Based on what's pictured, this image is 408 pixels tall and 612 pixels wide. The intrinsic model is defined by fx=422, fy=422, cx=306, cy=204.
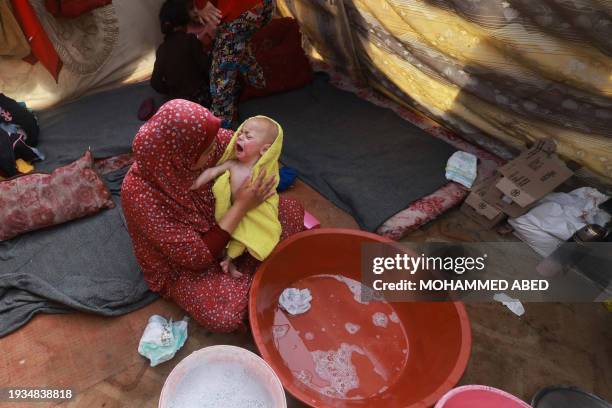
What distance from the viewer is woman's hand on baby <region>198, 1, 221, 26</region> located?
8.69ft

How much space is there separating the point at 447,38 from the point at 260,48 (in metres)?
1.38

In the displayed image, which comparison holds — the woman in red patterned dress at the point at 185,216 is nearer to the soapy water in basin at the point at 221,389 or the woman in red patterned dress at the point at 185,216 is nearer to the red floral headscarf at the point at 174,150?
the red floral headscarf at the point at 174,150

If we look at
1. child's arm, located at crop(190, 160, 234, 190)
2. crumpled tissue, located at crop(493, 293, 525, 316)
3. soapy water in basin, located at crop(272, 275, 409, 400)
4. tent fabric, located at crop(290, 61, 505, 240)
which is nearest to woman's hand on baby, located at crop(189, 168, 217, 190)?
child's arm, located at crop(190, 160, 234, 190)

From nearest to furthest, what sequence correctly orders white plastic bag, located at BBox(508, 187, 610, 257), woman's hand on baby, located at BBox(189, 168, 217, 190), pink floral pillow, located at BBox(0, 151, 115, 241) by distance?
woman's hand on baby, located at BBox(189, 168, 217, 190), pink floral pillow, located at BBox(0, 151, 115, 241), white plastic bag, located at BBox(508, 187, 610, 257)

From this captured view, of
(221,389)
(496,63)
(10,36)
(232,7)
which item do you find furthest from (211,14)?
(221,389)

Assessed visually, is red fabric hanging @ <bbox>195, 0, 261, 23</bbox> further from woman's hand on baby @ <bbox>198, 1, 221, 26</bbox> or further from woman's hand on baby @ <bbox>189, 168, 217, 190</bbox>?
woman's hand on baby @ <bbox>189, 168, 217, 190</bbox>

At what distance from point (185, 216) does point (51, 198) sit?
3.20ft

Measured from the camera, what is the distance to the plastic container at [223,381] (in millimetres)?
1472

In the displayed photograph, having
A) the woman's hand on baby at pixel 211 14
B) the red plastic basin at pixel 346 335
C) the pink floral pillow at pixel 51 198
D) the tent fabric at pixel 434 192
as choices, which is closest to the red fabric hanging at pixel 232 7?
the woman's hand on baby at pixel 211 14

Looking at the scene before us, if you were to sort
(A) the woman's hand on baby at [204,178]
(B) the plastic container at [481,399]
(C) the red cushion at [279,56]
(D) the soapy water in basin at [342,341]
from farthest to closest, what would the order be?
1. (C) the red cushion at [279,56]
2. (D) the soapy water in basin at [342,341]
3. (A) the woman's hand on baby at [204,178]
4. (B) the plastic container at [481,399]

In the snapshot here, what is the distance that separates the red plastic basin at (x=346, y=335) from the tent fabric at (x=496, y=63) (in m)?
1.32

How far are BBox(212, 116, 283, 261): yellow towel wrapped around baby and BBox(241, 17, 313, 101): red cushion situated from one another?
1.62m

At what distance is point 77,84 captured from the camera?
2969 millimetres

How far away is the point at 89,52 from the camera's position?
291 cm
